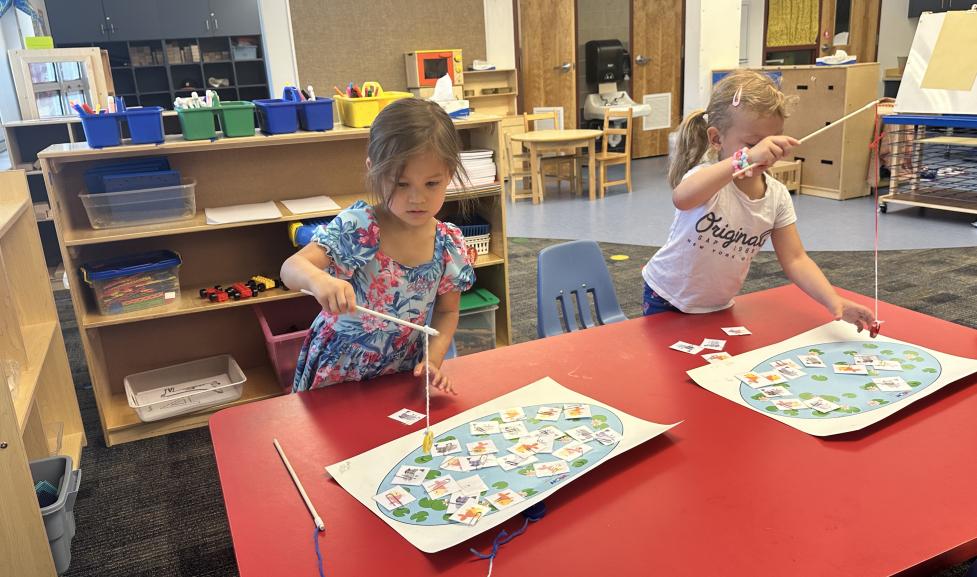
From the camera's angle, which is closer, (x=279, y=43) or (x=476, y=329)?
(x=476, y=329)

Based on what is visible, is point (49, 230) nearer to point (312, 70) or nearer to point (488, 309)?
point (312, 70)

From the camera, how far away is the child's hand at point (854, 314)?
1.63m

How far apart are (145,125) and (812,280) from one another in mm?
2341

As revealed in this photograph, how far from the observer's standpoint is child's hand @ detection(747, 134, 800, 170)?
5.10 feet

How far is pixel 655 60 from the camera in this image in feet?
29.9

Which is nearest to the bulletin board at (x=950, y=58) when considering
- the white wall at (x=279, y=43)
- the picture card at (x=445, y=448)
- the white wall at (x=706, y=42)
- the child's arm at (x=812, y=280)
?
the child's arm at (x=812, y=280)

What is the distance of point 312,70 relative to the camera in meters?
7.59

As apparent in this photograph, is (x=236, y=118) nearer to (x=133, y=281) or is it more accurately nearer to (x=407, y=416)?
(x=133, y=281)

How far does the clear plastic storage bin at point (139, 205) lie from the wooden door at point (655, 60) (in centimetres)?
718

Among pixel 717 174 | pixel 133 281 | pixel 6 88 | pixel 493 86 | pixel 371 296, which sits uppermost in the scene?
pixel 6 88

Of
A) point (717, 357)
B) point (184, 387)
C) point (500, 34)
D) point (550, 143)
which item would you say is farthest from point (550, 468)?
point (500, 34)

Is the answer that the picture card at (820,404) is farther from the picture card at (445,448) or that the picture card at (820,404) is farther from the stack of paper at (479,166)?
the stack of paper at (479,166)

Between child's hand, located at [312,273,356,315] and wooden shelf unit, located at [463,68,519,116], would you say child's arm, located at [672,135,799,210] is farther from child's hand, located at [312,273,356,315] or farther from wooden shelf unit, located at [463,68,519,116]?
wooden shelf unit, located at [463,68,519,116]

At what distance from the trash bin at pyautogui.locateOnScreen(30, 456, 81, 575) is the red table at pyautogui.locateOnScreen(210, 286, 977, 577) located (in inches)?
34.0
